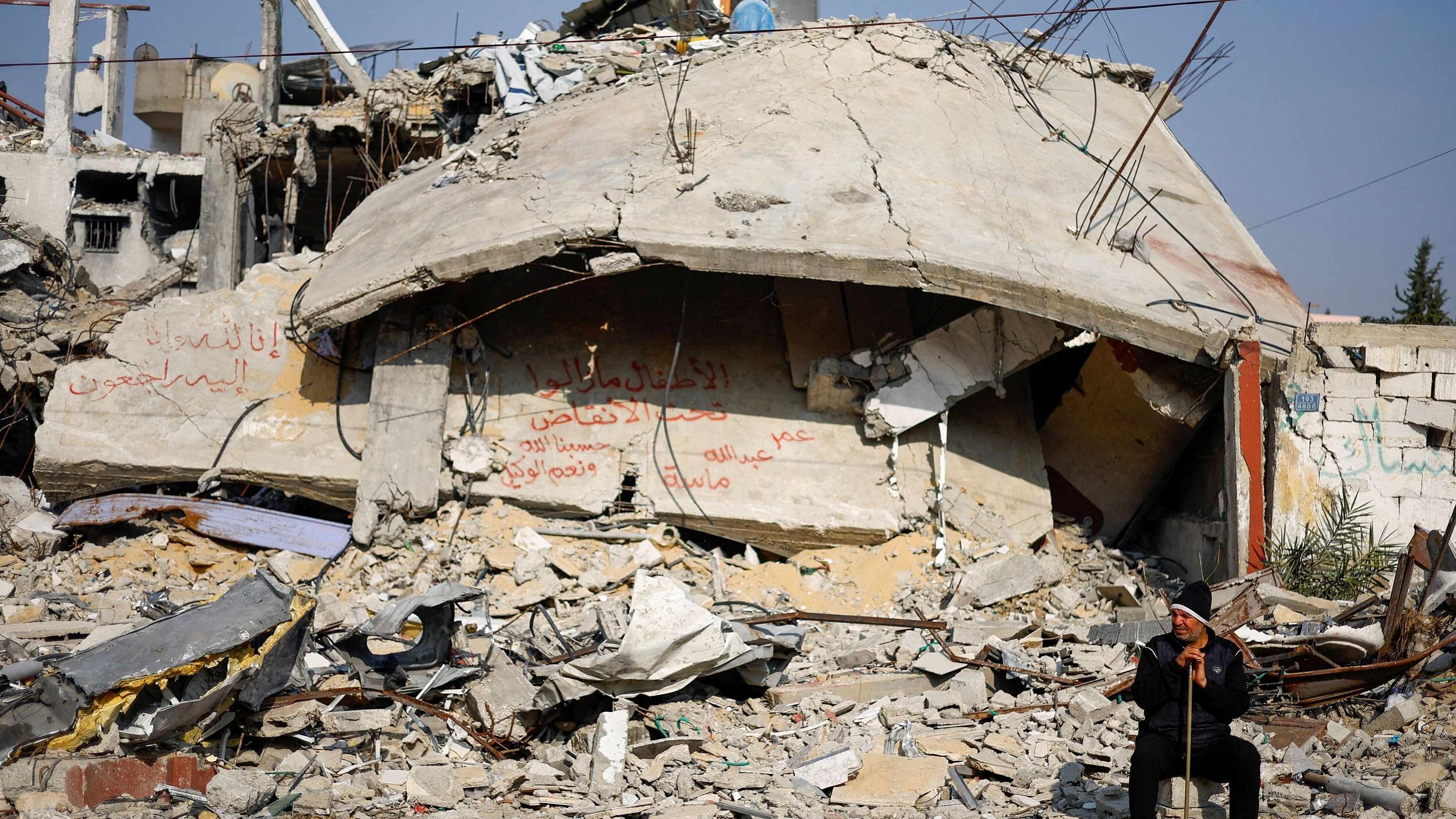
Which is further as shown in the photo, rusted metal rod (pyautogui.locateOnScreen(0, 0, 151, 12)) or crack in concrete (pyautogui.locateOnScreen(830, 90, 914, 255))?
rusted metal rod (pyautogui.locateOnScreen(0, 0, 151, 12))

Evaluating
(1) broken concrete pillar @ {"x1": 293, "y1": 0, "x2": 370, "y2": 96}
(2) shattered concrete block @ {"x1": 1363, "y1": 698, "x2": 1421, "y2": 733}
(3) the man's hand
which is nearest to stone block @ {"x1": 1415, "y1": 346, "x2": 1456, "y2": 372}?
(2) shattered concrete block @ {"x1": 1363, "y1": 698, "x2": 1421, "y2": 733}

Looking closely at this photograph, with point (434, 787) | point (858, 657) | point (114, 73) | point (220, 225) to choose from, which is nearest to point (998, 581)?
point (858, 657)

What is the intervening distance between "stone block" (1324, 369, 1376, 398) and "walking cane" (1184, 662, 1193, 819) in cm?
462

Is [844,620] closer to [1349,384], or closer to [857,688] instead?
[857,688]

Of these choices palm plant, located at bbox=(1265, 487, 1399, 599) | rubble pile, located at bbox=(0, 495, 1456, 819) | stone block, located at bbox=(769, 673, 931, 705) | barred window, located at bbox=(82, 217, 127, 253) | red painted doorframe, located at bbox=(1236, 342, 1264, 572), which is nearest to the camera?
rubble pile, located at bbox=(0, 495, 1456, 819)

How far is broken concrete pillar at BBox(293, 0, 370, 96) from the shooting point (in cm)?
1452

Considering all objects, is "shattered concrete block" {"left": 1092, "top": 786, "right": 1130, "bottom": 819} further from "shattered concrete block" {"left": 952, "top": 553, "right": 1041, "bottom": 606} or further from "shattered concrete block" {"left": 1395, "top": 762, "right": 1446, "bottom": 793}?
"shattered concrete block" {"left": 952, "top": 553, "right": 1041, "bottom": 606}

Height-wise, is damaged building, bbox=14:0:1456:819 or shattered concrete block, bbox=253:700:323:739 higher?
damaged building, bbox=14:0:1456:819

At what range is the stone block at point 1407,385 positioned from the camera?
8.04m

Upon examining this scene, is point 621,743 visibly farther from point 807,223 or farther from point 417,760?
point 807,223

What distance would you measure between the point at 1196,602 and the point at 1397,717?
1879 millimetres

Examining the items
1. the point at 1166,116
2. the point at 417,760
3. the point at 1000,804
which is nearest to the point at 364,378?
Answer: the point at 417,760

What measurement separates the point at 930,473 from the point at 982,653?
2427 millimetres

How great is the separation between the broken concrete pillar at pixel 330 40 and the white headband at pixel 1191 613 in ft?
42.6
